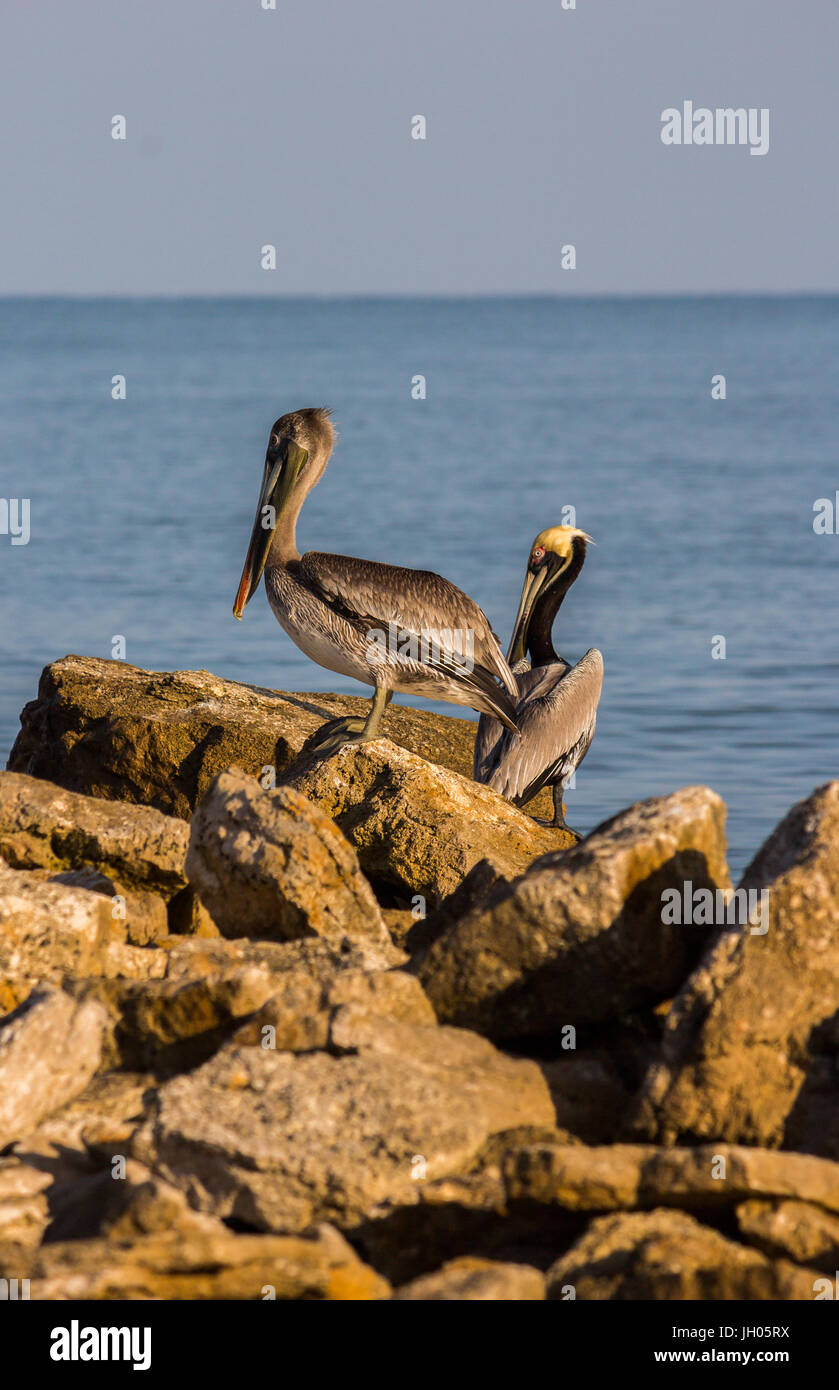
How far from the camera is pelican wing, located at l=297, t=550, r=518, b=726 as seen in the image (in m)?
7.45

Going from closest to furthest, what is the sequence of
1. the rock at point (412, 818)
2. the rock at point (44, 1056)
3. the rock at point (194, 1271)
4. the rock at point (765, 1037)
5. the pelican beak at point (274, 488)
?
the rock at point (194, 1271), the rock at point (765, 1037), the rock at point (44, 1056), the rock at point (412, 818), the pelican beak at point (274, 488)

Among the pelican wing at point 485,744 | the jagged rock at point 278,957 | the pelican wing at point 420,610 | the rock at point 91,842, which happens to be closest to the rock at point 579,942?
the jagged rock at point 278,957

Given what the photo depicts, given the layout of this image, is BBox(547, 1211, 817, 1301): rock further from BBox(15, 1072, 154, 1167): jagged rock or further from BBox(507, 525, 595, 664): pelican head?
BBox(507, 525, 595, 664): pelican head

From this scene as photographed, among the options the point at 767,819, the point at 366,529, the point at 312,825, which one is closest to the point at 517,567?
the point at 366,529

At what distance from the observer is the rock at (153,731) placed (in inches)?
269

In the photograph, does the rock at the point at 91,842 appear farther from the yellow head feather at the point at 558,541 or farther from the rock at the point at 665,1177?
the yellow head feather at the point at 558,541

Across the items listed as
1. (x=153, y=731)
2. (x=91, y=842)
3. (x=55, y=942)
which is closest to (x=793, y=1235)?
(x=55, y=942)

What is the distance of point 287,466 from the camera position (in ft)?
26.0

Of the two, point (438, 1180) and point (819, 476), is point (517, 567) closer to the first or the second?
point (819, 476)

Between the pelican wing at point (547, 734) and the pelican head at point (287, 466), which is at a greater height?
the pelican head at point (287, 466)

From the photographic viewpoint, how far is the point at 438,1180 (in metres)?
3.56

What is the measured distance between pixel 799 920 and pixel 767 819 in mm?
5753

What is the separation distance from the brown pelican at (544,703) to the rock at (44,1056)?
374 cm
